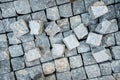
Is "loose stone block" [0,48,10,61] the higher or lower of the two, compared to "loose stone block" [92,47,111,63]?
higher

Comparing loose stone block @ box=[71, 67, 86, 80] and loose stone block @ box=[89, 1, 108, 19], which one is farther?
loose stone block @ box=[71, 67, 86, 80]

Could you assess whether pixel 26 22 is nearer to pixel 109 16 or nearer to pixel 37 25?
pixel 37 25

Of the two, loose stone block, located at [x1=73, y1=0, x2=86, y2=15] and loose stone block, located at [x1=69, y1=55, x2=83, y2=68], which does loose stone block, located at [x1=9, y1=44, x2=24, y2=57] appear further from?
loose stone block, located at [x1=73, y1=0, x2=86, y2=15]

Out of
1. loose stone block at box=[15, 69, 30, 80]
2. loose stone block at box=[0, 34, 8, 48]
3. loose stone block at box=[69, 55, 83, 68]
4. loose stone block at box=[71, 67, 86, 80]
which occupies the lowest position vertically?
loose stone block at box=[71, 67, 86, 80]

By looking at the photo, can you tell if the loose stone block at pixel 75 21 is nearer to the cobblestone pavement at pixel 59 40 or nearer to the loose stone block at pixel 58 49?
the cobblestone pavement at pixel 59 40

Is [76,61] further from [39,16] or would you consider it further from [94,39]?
[39,16]

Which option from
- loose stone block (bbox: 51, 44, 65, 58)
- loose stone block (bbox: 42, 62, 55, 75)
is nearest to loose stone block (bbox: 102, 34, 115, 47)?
loose stone block (bbox: 51, 44, 65, 58)

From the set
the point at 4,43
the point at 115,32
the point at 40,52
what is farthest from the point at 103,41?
the point at 4,43

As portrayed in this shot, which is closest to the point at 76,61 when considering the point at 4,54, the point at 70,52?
the point at 70,52
